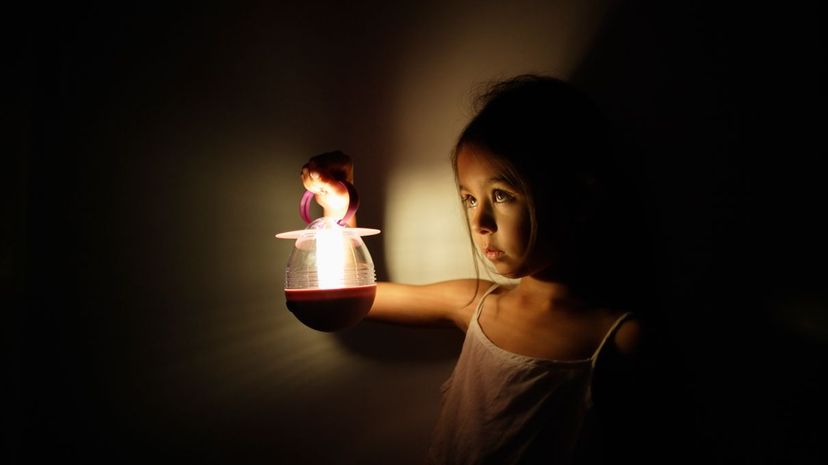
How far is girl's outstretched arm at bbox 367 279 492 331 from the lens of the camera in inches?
33.9

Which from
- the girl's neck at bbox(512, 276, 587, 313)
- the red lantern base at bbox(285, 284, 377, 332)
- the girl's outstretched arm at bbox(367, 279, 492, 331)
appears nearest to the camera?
the red lantern base at bbox(285, 284, 377, 332)

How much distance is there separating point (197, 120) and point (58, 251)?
508 mm

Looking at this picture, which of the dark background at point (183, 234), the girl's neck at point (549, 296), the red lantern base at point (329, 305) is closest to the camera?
the red lantern base at point (329, 305)

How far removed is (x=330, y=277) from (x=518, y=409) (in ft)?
1.30

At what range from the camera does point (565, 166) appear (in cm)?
72

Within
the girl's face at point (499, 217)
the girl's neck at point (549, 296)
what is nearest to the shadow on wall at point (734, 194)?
the girl's neck at point (549, 296)

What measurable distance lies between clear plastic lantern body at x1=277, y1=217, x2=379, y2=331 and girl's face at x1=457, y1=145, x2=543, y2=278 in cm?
21

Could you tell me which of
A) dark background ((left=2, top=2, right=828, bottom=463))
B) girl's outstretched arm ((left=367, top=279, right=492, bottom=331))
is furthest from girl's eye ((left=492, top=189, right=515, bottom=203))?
dark background ((left=2, top=2, right=828, bottom=463))

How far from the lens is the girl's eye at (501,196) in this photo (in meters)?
0.70

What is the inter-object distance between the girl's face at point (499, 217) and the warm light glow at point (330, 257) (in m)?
0.25

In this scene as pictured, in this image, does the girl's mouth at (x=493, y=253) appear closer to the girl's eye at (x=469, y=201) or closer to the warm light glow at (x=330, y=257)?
the girl's eye at (x=469, y=201)

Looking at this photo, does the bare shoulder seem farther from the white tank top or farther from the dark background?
the dark background

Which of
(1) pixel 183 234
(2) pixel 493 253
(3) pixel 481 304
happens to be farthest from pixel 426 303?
(1) pixel 183 234

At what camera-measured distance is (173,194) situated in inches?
39.4
